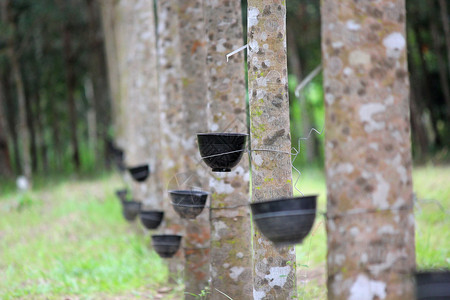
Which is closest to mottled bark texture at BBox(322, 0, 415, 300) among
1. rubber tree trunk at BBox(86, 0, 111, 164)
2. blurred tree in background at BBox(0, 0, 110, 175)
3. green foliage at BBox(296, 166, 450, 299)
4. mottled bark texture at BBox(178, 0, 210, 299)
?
green foliage at BBox(296, 166, 450, 299)

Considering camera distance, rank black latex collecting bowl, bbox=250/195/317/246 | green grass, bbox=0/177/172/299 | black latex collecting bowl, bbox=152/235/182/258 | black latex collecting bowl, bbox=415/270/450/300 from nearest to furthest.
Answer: black latex collecting bowl, bbox=415/270/450/300, black latex collecting bowl, bbox=250/195/317/246, black latex collecting bowl, bbox=152/235/182/258, green grass, bbox=0/177/172/299

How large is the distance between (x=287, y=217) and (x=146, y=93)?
633cm

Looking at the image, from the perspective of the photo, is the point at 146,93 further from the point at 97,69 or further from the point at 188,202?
the point at 97,69

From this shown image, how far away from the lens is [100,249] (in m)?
8.28

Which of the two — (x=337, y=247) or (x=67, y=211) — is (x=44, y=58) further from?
(x=337, y=247)

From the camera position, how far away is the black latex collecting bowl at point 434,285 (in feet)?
7.10

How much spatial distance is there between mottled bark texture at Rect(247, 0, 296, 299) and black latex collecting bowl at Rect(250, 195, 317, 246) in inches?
40.7

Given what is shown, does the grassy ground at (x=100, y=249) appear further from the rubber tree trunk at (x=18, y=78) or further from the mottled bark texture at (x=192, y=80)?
the rubber tree trunk at (x=18, y=78)

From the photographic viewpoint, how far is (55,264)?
7391 mm

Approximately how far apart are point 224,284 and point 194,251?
96 centimetres

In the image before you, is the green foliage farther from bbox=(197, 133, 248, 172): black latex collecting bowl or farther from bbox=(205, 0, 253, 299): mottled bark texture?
bbox=(197, 133, 248, 172): black latex collecting bowl

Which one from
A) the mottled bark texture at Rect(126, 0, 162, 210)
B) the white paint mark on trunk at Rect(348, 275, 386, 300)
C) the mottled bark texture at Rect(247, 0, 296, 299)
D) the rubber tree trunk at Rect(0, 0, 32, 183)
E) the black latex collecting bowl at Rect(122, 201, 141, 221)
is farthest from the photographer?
the rubber tree trunk at Rect(0, 0, 32, 183)

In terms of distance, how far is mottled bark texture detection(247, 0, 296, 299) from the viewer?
12.2ft

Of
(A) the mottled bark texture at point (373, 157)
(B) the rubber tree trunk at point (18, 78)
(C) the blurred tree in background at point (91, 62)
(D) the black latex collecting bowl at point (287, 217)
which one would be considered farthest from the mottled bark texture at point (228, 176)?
(B) the rubber tree trunk at point (18, 78)
